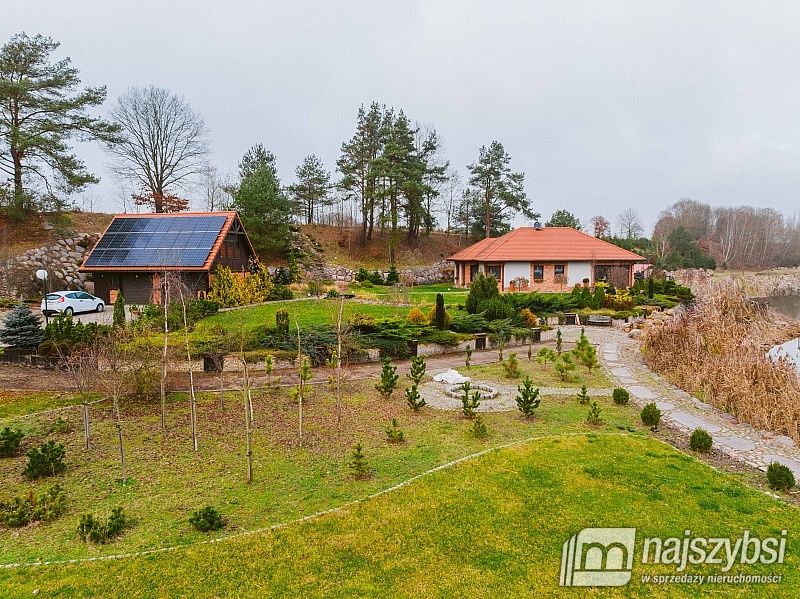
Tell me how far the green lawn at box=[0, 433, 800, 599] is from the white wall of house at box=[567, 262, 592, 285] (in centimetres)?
2451

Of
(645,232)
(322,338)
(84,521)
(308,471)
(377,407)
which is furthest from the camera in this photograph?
(645,232)

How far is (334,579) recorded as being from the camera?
422cm

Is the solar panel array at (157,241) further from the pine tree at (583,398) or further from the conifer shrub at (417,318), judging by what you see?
the pine tree at (583,398)

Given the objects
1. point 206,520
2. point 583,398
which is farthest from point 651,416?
point 206,520

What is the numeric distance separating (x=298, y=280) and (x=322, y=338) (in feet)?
50.1

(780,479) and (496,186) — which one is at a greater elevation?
(496,186)

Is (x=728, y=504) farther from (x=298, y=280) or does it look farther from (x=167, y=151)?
(x=167, y=151)

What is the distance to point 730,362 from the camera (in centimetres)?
988

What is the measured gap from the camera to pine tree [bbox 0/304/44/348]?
12578 mm

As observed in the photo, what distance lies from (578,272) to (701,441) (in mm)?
Answer: 24092

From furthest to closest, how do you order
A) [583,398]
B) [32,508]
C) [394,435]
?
[583,398] < [394,435] < [32,508]

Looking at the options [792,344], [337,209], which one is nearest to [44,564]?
[792,344]

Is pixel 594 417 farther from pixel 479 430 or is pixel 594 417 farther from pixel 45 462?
pixel 45 462

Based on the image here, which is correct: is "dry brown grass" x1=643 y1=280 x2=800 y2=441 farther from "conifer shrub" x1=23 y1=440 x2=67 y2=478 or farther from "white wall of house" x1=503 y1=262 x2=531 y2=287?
"white wall of house" x1=503 y1=262 x2=531 y2=287
